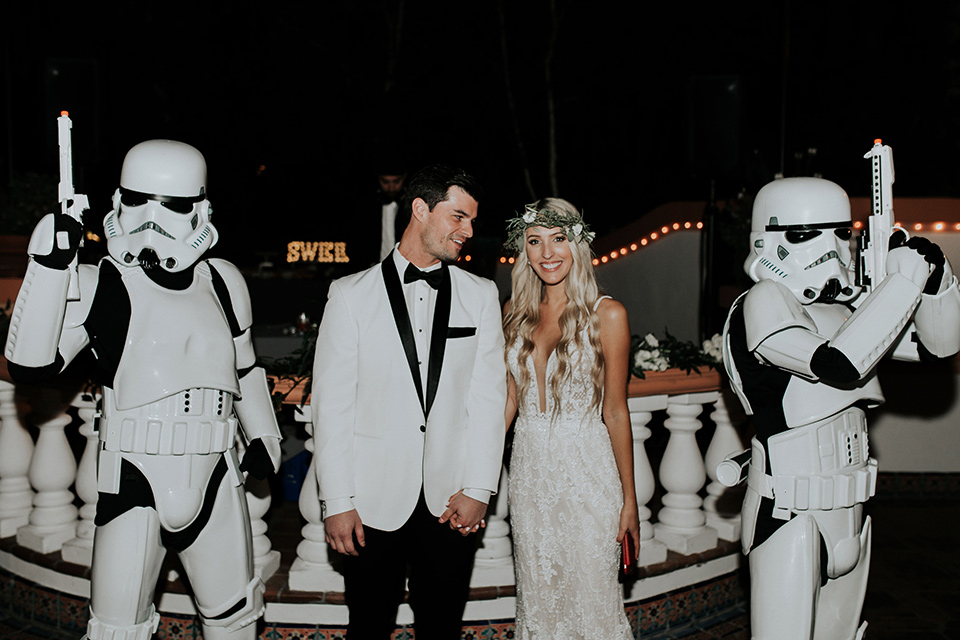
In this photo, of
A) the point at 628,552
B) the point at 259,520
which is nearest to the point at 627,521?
the point at 628,552

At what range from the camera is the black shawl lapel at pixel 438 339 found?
2.45 meters

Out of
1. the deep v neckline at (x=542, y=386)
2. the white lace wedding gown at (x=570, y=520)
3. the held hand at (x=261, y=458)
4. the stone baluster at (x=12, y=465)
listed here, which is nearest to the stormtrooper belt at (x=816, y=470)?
the white lace wedding gown at (x=570, y=520)

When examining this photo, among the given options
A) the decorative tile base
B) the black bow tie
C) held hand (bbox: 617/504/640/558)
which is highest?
the black bow tie

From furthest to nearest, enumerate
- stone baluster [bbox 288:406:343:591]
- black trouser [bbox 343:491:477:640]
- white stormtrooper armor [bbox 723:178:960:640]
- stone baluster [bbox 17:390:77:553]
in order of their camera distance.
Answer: stone baluster [bbox 17:390:77:553] → stone baluster [bbox 288:406:343:591] → black trouser [bbox 343:491:477:640] → white stormtrooper armor [bbox 723:178:960:640]

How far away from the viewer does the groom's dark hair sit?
243cm

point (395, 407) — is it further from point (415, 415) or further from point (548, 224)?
point (548, 224)

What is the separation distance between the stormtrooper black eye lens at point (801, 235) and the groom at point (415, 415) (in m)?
0.94

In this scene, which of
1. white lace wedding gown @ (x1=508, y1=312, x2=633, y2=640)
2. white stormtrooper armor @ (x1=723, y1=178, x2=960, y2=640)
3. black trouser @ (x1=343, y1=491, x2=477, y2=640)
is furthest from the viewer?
white lace wedding gown @ (x1=508, y1=312, x2=633, y2=640)

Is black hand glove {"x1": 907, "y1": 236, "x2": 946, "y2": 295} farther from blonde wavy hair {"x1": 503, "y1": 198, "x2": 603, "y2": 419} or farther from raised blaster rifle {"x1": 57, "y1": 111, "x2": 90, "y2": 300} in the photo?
raised blaster rifle {"x1": 57, "y1": 111, "x2": 90, "y2": 300}

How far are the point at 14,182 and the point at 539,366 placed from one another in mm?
7289

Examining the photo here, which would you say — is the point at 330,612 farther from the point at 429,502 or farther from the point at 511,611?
the point at 429,502

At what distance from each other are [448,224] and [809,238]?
106 cm

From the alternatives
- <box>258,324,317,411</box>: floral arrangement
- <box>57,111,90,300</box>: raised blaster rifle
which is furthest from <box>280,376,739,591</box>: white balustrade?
<box>57,111,90,300</box>: raised blaster rifle

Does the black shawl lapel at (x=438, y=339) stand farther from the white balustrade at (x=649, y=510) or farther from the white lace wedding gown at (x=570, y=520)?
the white balustrade at (x=649, y=510)
